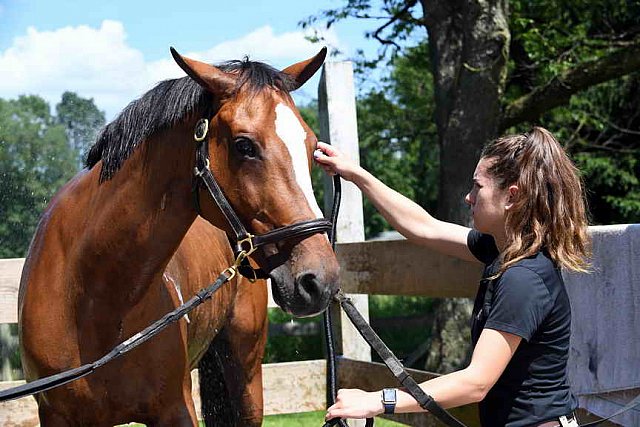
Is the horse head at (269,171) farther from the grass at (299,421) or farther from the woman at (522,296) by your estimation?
the grass at (299,421)

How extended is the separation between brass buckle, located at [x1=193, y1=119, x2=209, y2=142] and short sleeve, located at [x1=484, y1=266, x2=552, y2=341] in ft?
3.59

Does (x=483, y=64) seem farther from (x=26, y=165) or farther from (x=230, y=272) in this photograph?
(x=230, y=272)

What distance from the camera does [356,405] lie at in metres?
2.06

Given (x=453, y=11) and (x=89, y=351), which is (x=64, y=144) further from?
(x=453, y=11)

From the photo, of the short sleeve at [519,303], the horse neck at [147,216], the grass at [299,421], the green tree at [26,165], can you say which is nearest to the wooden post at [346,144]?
the grass at [299,421]

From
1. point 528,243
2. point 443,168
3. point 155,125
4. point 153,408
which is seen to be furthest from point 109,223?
point 443,168

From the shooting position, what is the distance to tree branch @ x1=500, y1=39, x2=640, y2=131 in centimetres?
847

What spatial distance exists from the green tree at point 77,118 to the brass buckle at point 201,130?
2872 mm

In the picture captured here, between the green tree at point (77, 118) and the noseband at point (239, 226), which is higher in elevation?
the green tree at point (77, 118)

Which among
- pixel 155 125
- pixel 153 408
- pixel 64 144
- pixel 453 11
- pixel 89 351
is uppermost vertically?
pixel 453 11

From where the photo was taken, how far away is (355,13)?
10656 millimetres

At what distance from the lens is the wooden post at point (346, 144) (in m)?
5.04

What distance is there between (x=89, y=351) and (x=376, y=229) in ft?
85.2

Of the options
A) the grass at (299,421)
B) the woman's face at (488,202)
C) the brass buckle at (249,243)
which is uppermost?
the woman's face at (488,202)
